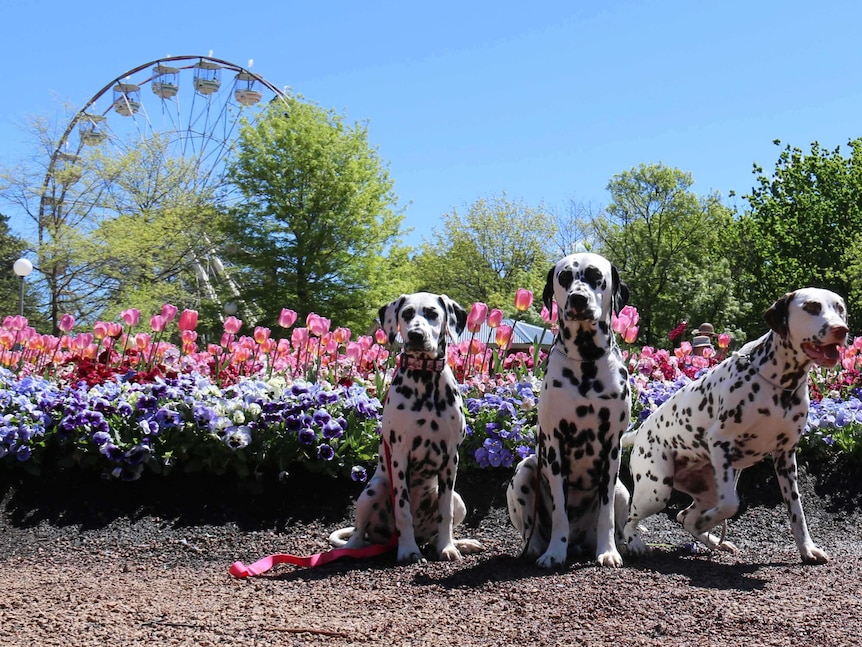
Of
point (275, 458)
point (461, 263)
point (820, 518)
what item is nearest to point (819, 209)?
point (461, 263)

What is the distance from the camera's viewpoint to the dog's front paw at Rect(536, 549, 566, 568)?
170 inches

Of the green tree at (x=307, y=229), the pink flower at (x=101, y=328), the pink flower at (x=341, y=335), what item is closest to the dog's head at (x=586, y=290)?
the pink flower at (x=341, y=335)

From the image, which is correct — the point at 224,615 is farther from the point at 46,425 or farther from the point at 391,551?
the point at 46,425

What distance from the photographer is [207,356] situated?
29.0 feet

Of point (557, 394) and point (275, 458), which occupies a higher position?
point (557, 394)

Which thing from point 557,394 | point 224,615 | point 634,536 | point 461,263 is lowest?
point 224,615

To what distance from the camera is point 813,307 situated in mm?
4270

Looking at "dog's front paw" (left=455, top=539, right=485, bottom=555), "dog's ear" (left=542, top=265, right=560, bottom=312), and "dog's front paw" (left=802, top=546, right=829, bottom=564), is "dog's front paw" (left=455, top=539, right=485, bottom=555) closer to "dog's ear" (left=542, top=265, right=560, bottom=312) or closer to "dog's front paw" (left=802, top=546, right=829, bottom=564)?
"dog's ear" (left=542, top=265, right=560, bottom=312)

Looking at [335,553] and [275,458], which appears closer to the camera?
[335,553]

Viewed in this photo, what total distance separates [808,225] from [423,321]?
111ft

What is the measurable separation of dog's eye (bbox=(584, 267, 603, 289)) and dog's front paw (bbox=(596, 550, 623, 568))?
1.36 m

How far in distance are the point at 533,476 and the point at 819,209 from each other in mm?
33714

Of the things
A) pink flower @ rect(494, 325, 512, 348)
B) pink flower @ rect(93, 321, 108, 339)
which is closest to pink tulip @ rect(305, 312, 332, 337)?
pink flower @ rect(494, 325, 512, 348)

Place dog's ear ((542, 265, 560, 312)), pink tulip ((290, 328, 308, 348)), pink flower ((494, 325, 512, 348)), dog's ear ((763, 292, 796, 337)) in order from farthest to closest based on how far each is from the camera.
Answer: pink tulip ((290, 328, 308, 348)), pink flower ((494, 325, 512, 348)), dog's ear ((542, 265, 560, 312)), dog's ear ((763, 292, 796, 337))
